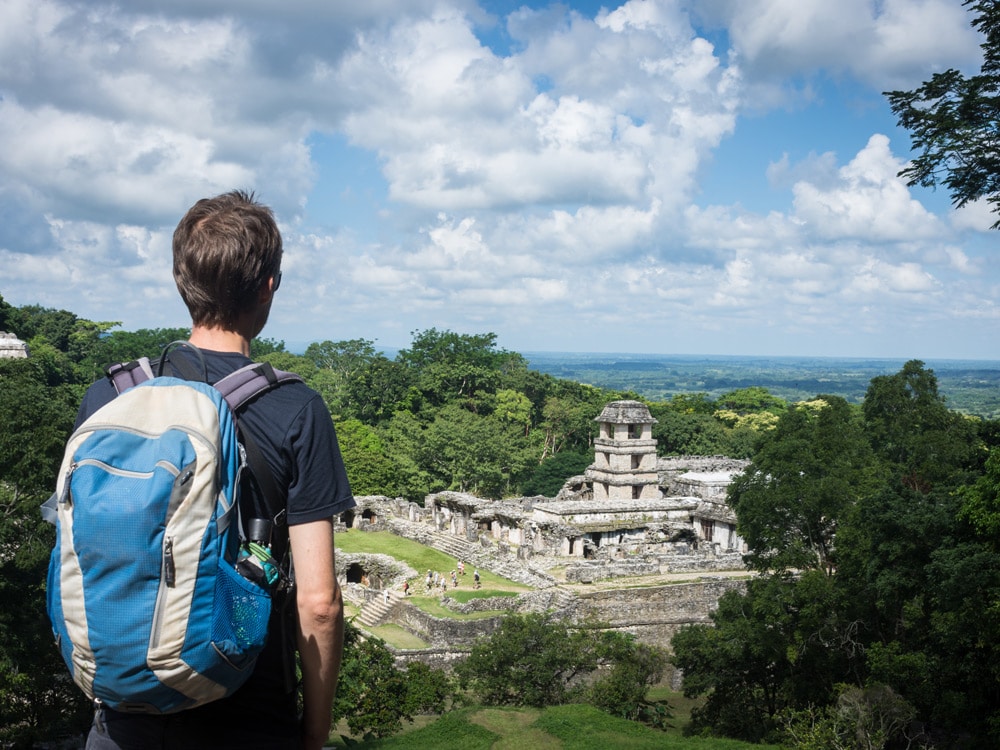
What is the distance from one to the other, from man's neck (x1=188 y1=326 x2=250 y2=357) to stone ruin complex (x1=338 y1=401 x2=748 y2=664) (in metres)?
20.6

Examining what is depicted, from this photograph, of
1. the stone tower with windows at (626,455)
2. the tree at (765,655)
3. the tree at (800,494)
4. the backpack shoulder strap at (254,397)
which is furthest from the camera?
the stone tower with windows at (626,455)

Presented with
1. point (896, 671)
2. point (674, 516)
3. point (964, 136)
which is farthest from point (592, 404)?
point (964, 136)

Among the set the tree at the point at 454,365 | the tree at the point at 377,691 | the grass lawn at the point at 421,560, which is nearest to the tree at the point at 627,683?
the tree at the point at 377,691

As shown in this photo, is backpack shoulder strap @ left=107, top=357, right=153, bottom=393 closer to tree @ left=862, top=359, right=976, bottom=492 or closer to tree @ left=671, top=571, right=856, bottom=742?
tree @ left=671, top=571, right=856, bottom=742

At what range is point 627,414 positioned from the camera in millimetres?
37812

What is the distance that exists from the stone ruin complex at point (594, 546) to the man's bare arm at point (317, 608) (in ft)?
66.8

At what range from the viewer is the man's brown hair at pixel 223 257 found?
2.94 m

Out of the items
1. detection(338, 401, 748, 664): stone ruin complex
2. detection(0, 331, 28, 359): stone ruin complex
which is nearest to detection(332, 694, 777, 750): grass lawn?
detection(338, 401, 748, 664): stone ruin complex

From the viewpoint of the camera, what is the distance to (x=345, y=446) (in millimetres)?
44625

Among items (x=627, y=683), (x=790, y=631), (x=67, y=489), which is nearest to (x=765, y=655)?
(x=790, y=631)

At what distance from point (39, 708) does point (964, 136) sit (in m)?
15.5

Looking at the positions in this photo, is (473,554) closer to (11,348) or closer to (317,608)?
(317,608)

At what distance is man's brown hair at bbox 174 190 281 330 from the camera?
116 inches

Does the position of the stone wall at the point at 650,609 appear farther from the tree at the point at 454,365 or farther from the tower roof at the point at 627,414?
the tree at the point at 454,365
